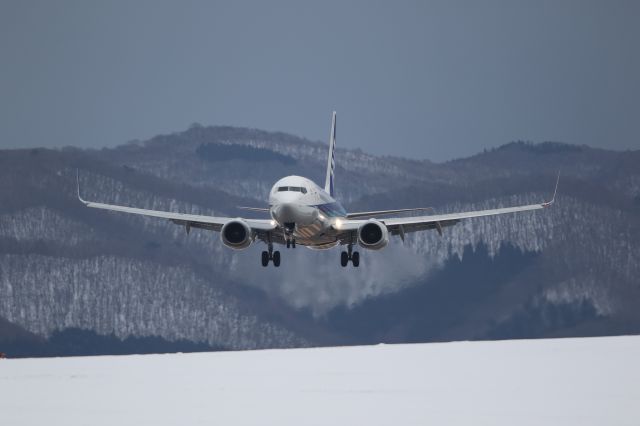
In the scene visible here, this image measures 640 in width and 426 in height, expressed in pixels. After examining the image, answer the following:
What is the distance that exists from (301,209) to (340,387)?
21005 millimetres

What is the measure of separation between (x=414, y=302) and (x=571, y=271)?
1156 inches

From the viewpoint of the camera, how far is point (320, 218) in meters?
69.1

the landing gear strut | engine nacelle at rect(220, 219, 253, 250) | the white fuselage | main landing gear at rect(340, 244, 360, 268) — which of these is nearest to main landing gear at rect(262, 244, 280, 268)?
the white fuselage

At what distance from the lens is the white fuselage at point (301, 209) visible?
66250mm

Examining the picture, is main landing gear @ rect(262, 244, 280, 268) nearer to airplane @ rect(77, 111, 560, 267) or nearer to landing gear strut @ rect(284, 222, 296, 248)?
airplane @ rect(77, 111, 560, 267)

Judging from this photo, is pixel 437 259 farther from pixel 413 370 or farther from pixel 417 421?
pixel 417 421

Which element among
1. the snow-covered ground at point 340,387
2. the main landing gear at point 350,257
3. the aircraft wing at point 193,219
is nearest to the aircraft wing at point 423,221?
the main landing gear at point 350,257

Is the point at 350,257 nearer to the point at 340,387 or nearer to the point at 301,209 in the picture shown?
the point at 301,209

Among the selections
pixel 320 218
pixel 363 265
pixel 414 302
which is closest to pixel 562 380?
pixel 320 218

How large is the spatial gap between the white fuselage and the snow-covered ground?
7.77 meters

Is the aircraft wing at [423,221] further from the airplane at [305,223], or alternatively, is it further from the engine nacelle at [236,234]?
the engine nacelle at [236,234]

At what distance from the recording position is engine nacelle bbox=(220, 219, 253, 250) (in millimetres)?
69188

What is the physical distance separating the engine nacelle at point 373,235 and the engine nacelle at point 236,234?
7.07m

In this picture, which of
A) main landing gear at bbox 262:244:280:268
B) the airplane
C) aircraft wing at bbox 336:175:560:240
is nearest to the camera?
the airplane
